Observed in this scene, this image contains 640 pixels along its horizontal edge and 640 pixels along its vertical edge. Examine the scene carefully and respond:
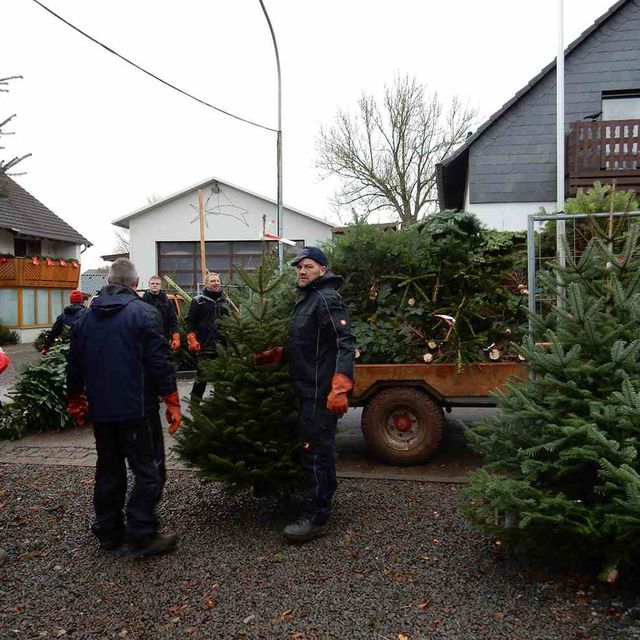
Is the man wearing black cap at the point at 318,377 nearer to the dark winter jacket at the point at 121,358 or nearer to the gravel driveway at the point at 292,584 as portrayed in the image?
the gravel driveway at the point at 292,584

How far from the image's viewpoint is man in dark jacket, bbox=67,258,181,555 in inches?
145

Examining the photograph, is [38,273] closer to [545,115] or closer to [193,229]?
[193,229]

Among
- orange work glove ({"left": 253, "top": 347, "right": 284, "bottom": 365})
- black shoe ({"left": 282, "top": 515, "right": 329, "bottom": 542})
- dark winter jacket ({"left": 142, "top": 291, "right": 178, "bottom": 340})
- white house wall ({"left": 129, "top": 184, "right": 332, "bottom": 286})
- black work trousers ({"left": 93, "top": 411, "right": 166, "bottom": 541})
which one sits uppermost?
white house wall ({"left": 129, "top": 184, "right": 332, "bottom": 286})

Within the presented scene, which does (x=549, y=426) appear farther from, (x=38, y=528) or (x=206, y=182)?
(x=206, y=182)

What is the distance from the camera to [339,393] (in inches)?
146

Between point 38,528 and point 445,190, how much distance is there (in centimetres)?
1934

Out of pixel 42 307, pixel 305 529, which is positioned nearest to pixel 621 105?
pixel 305 529

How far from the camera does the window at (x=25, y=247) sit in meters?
27.1

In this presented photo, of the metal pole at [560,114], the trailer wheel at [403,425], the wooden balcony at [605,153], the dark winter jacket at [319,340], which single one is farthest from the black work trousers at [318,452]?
the wooden balcony at [605,153]

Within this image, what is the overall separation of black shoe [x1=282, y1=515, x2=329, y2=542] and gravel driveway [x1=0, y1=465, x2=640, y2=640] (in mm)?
54

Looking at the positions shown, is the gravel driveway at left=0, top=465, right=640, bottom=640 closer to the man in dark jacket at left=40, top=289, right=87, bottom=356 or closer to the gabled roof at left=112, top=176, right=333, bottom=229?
the man in dark jacket at left=40, top=289, right=87, bottom=356

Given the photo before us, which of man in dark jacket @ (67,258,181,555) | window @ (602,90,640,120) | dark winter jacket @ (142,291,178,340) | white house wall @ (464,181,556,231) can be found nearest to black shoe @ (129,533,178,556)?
man in dark jacket @ (67,258,181,555)

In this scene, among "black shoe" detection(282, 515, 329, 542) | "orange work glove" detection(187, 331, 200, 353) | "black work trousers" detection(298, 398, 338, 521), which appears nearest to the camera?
"black shoe" detection(282, 515, 329, 542)

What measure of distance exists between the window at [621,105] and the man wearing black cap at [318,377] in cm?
1543
